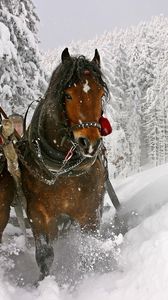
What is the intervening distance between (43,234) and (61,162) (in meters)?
0.82

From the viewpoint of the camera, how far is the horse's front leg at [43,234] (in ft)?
15.5

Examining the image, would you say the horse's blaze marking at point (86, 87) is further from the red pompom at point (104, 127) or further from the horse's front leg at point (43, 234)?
→ the horse's front leg at point (43, 234)

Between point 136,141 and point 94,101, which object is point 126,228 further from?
point 136,141

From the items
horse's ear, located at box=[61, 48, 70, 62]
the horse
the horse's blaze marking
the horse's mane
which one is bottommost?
the horse

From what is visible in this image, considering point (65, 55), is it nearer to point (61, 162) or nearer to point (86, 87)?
point (86, 87)

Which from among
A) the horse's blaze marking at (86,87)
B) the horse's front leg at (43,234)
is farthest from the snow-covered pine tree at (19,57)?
the horse's blaze marking at (86,87)

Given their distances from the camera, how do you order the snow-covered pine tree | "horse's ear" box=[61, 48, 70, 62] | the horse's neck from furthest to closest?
the snow-covered pine tree, "horse's ear" box=[61, 48, 70, 62], the horse's neck

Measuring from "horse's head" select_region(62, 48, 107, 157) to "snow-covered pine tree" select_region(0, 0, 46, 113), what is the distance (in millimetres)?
8218

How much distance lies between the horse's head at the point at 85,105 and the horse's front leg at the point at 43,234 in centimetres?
110

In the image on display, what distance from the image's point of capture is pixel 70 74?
4258mm

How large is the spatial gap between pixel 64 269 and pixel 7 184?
1.17 metres

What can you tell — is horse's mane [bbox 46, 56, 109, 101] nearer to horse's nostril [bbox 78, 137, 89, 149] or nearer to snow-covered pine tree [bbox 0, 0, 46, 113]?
horse's nostril [bbox 78, 137, 89, 149]

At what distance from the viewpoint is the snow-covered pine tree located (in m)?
12.6

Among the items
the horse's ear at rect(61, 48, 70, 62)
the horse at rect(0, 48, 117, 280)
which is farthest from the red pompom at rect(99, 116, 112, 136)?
the horse's ear at rect(61, 48, 70, 62)
